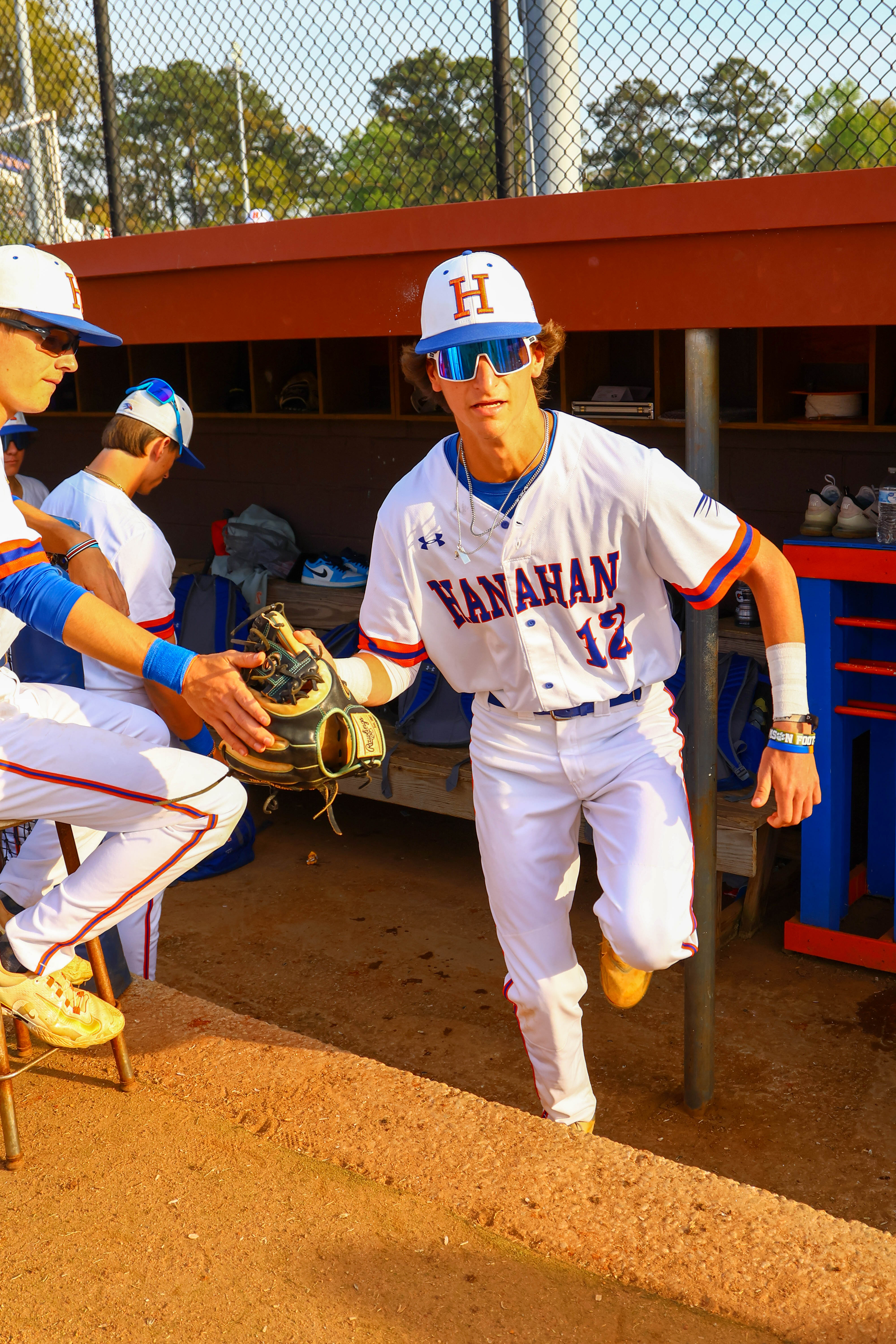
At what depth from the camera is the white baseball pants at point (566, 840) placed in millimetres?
2557

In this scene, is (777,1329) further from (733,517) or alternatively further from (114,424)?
(114,424)

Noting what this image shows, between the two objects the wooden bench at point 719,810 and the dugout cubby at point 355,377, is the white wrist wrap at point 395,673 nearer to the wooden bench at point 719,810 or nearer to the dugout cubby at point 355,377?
the wooden bench at point 719,810

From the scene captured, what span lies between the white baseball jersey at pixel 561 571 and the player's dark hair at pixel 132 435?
4.93ft

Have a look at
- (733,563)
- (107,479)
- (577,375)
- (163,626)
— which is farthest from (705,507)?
(577,375)

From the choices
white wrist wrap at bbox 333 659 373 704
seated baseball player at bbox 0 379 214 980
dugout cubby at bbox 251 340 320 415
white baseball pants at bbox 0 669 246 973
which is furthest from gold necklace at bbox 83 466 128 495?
dugout cubby at bbox 251 340 320 415

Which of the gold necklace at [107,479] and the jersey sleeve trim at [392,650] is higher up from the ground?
the gold necklace at [107,479]

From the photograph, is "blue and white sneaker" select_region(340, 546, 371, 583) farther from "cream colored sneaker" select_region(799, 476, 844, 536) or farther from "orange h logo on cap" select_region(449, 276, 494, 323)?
"orange h logo on cap" select_region(449, 276, 494, 323)

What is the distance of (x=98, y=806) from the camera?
8.05ft

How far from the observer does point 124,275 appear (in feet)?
16.0

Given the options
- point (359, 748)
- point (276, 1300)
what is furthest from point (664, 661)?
point (276, 1300)

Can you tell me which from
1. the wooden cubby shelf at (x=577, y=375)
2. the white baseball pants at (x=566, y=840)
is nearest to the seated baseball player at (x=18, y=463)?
the wooden cubby shelf at (x=577, y=375)

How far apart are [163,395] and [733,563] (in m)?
2.21

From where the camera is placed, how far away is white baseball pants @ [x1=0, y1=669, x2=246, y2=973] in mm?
2420

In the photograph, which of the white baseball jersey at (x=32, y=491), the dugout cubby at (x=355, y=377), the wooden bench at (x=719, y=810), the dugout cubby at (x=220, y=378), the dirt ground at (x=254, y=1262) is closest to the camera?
the dirt ground at (x=254, y=1262)
